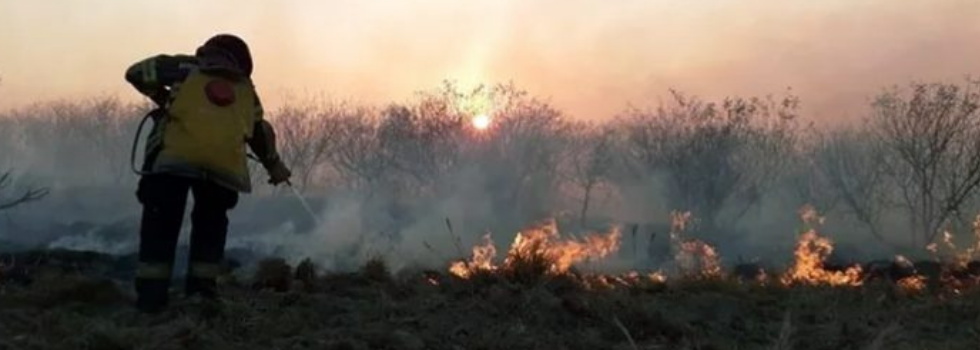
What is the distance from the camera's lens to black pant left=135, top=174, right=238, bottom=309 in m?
4.69

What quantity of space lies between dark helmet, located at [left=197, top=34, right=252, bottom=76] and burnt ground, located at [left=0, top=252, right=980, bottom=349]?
116 cm

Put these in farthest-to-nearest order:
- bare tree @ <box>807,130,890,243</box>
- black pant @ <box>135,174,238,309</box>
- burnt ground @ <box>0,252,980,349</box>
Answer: bare tree @ <box>807,130,890,243</box>, black pant @ <box>135,174,238,309</box>, burnt ground @ <box>0,252,980,349</box>

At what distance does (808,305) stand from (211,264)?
314 cm

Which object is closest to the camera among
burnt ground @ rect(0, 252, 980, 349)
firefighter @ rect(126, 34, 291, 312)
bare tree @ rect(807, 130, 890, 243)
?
burnt ground @ rect(0, 252, 980, 349)

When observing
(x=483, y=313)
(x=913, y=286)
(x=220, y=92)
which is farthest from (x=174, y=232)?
(x=913, y=286)

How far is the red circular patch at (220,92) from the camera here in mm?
4926

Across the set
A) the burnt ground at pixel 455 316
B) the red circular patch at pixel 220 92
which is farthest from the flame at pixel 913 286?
the red circular patch at pixel 220 92

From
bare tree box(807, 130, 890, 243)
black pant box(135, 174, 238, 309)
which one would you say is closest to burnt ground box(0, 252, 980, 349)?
black pant box(135, 174, 238, 309)

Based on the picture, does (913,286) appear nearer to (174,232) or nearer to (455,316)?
(455,316)

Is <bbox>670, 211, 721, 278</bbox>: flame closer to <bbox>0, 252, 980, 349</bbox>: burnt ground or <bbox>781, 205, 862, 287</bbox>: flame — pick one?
<bbox>781, 205, 862, 287</bbox>: flame

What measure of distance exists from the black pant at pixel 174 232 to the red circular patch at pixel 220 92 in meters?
0.40

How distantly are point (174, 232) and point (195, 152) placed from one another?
1.33 feet

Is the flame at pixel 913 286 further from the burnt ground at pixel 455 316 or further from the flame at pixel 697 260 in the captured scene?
the flame at pixel 697 260

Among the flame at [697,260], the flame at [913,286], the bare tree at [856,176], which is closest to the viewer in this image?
the flame at [913,286]
